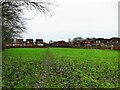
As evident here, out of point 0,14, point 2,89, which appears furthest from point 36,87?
point 0,14

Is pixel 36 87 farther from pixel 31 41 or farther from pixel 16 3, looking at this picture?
pixel 31 41

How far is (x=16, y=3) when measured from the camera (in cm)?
2228

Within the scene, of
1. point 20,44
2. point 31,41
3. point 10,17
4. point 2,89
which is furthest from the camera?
point 31,41

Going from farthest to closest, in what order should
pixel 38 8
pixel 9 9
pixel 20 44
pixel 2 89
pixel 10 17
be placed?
pixel 20 44
pixel 10 17
pixel 9 9
pixel 38 8
pixel 2 89

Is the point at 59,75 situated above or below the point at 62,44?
below

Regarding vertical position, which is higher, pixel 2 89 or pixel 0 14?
pixel 0 14

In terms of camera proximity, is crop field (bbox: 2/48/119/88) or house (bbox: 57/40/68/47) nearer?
crop field (bbox: 2/48/119/88)

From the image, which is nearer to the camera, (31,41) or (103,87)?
(103,87)

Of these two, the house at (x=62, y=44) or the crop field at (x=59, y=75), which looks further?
the house at (x=62, y=44)

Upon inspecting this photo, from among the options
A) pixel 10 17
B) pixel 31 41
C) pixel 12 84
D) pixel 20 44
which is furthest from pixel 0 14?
pixel 31 41

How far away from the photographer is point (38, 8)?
71.4 feet

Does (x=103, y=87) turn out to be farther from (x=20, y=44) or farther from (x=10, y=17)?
(x=20, y=44)

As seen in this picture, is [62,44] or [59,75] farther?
[62,44]

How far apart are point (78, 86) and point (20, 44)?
12258 centimetres
